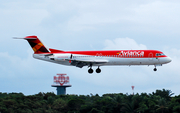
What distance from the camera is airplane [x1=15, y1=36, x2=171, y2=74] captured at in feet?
242

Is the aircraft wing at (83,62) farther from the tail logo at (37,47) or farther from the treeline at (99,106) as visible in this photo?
the treeline at (99,106)

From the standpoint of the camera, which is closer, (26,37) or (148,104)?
(26,37)

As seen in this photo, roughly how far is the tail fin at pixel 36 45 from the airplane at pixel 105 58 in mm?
A: 904

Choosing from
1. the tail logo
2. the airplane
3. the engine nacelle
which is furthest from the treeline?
the engine nacelle

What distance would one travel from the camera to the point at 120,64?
75.2m

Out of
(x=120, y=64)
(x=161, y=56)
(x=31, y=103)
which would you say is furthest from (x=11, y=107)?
(x=161, y=56)

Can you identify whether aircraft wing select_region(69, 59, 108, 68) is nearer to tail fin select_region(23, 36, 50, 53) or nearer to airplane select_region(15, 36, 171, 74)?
airplane select_region(15, 36, 171, 74)

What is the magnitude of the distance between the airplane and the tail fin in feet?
2.97

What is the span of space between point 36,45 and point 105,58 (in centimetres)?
1631

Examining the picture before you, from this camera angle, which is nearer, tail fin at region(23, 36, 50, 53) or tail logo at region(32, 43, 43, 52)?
tail fin at region(23, 36, 50, 53)

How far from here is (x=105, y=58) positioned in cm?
7538

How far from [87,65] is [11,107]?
25911 mm

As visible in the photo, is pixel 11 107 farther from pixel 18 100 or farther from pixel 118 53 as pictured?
pixel 118 53

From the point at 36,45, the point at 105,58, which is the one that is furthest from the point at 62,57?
the point at 105,58
